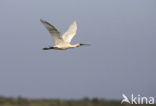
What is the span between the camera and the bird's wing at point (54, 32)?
72.8 feet

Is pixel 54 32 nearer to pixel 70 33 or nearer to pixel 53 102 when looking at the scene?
pixel 53 102

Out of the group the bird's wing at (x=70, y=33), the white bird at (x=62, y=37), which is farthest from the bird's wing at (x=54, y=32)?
the bird's wing at (x=70, y=33)

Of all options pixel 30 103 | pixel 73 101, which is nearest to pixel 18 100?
pixel 30 103

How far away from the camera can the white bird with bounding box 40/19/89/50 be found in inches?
893

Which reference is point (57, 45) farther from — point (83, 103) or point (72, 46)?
point (83, 103)

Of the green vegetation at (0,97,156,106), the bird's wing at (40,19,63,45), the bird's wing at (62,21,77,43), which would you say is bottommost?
the green vegetation at (0,97,156,106)

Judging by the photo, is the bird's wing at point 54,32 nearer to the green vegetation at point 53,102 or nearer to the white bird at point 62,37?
the white bird at point 62,37

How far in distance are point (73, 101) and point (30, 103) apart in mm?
1868

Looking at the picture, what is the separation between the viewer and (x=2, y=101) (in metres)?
22.9

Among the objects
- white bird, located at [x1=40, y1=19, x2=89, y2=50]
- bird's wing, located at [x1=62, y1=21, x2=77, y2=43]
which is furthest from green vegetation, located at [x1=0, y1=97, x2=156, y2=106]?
bird's wing, located at [x1=62, y1=21, x2=77, y2=43]

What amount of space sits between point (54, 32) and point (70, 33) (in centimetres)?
368

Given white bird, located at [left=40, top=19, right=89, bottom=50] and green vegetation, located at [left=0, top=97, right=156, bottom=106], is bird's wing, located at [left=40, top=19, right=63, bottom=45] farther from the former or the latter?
green vegetation, located at [left=0, top=97, right=156, bottom=106]

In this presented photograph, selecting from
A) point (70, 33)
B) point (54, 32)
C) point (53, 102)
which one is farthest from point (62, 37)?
point (53, 102)

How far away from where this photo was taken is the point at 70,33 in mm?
26953
